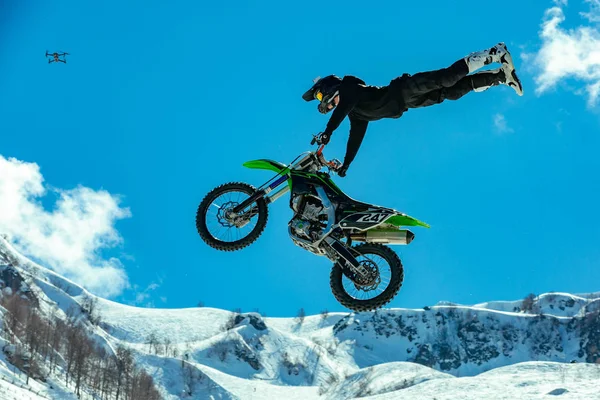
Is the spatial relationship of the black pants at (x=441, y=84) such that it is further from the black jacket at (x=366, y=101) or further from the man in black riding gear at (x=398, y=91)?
the black jacket at (x=366, y=101)

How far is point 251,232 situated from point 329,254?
2555 mm

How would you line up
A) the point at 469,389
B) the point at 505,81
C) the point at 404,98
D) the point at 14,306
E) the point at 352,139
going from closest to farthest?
1. the point at 505,81
2. the point at 404,98
3. the point at 352,139
4. the point at 469,389
5. the point at 14,306

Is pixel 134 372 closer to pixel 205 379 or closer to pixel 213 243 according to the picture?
pixel 205 379

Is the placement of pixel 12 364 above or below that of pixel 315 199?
above

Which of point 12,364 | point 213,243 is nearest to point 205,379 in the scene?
point 12,364

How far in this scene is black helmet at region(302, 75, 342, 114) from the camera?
16.4 m

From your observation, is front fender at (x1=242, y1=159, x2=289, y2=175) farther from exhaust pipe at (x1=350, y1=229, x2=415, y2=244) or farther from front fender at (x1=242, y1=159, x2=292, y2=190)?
exhaust pipe at (x1=350, y1=229, x2=415, y2=244)

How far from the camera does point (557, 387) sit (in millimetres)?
132750

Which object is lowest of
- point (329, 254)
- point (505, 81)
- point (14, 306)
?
point (329, 254)

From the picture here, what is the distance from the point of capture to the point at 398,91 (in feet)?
52.3

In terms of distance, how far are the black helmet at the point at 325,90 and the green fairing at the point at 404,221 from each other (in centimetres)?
281

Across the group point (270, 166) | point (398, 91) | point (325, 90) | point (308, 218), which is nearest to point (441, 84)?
point (398, 91)

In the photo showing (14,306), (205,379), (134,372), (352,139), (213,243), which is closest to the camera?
(352,139)

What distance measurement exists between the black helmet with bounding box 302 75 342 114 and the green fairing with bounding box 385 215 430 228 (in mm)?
2805
